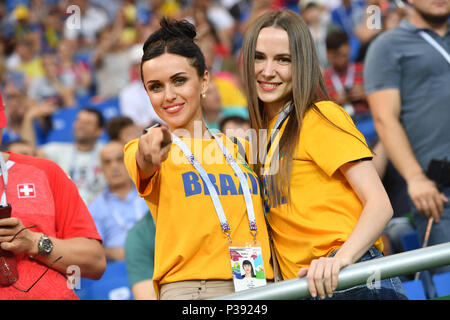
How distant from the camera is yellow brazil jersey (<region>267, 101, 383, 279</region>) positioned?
2.33m

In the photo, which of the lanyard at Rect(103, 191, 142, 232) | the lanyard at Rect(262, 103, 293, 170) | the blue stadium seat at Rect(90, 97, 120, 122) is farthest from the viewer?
the blue stadium seat at Rect(90, 97, 120, 122)

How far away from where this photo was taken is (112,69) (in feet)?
30.2

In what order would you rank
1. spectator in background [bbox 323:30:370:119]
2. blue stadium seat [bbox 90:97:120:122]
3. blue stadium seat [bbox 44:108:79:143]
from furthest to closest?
blue stadium seat [bbox 90:97:120:122], blue stadium seat [bbox 44:108:79:143], spectator in background [bbox 323:30:370:119]

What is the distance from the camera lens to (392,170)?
13.7ft

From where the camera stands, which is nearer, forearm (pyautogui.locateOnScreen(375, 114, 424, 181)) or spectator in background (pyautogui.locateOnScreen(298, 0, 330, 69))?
forearm (pyautogui.locateOnScreen(375, 114, 424, 181))

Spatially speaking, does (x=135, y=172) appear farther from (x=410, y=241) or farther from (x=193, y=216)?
(x=410, y=241)

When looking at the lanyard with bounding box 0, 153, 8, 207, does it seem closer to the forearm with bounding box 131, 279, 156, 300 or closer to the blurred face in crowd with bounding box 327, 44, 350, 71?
the forearm with bounding box 131, 279, 156, 300

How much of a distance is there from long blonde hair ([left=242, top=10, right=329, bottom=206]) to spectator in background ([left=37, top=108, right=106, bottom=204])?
153 inches

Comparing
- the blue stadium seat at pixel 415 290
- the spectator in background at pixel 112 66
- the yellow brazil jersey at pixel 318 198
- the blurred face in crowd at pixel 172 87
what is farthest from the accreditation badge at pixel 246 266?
the spectator in background at pixel 112 66

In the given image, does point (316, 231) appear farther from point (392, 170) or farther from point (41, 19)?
point (41, 19)

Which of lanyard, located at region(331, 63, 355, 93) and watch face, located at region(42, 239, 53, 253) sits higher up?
lanyard, located at region(331, 63, 355, 93)

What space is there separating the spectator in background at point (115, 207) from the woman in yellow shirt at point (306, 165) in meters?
2.89

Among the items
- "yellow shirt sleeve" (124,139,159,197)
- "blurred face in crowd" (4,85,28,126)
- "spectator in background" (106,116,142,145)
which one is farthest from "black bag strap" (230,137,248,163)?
→ "blurred face in crowd" (4,85,28,126)

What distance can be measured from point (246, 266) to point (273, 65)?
806 millimetres
